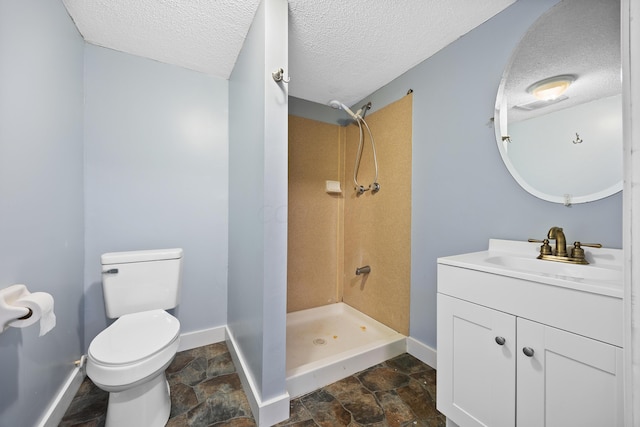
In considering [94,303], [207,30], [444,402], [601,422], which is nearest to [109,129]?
[207,30]

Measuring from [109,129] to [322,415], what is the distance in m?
2.20

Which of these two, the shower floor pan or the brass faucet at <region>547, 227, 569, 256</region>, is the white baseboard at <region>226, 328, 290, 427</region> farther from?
the brass faucet at <region>547, 227, 569, 256</region>

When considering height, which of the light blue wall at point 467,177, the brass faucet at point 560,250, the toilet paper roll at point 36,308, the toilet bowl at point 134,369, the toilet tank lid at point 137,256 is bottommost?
the toilet bowl at point 134,369

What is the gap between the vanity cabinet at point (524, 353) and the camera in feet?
2.30

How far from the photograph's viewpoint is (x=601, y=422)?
705 mm

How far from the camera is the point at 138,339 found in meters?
1.22

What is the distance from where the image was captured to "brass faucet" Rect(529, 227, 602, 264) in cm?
100

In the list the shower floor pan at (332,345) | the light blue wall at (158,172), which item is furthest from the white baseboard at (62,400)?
the shower floor pan at (332,345)

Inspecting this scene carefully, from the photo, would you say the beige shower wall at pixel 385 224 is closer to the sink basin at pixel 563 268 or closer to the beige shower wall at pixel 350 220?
the beige shower wall at pixel 350 220

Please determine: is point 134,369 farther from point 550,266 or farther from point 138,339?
point 550,266

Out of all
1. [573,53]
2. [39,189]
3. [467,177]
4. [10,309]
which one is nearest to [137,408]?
[10,309]

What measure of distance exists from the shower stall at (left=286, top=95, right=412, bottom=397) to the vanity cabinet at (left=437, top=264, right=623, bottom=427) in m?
0.74

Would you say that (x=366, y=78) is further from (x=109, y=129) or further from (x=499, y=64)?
(x=109, y=129)

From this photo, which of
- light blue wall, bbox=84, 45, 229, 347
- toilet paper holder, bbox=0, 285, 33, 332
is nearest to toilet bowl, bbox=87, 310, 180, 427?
toilet paper holder, bbox=0, 285, 33, 332
